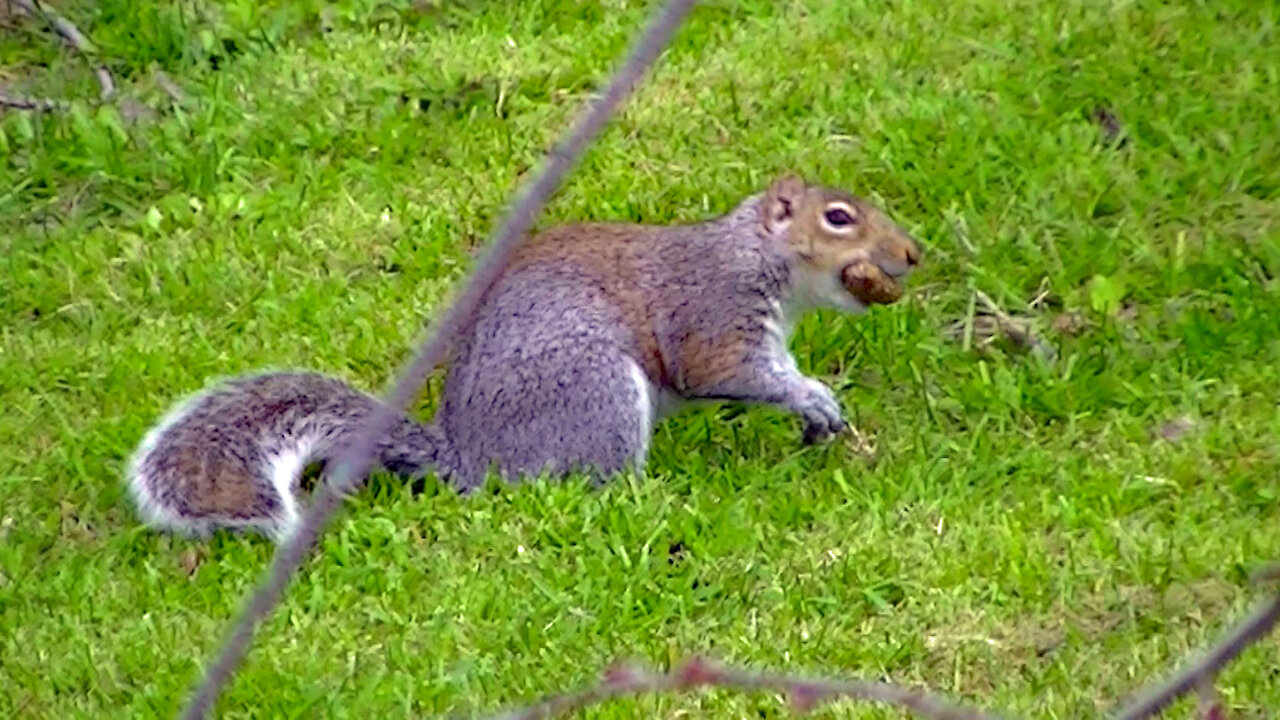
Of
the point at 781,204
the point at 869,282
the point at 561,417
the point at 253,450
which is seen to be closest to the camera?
the point at 253,450

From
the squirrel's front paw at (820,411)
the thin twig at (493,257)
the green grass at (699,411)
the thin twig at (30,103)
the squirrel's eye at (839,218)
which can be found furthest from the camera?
Result: the thin twig at (30,103)

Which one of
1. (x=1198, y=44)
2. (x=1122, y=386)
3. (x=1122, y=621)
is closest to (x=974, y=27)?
(x=1198, y=44)

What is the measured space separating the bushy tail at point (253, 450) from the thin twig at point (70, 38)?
1.91 metres

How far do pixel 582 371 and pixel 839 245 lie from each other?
0.55 metres

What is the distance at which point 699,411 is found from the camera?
13.1 feet

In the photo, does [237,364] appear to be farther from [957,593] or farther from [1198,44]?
[1198,44]

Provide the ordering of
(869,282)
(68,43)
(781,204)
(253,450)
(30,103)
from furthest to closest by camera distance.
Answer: (68,43) < (30,103) < (781,204) < (869,282) < (253,450)

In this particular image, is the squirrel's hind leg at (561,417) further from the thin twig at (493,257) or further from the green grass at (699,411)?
the thin twig at (493,257)

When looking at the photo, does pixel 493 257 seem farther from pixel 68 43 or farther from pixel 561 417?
pixel 68 43

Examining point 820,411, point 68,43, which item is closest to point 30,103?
point 68,43

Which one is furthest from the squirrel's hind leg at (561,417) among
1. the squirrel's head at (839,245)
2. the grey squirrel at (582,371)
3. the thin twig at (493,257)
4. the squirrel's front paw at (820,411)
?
the thin twig at (493,257)

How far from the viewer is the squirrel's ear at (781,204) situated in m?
3.92

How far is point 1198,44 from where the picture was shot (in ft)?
16.3

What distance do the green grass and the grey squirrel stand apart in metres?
0.09
